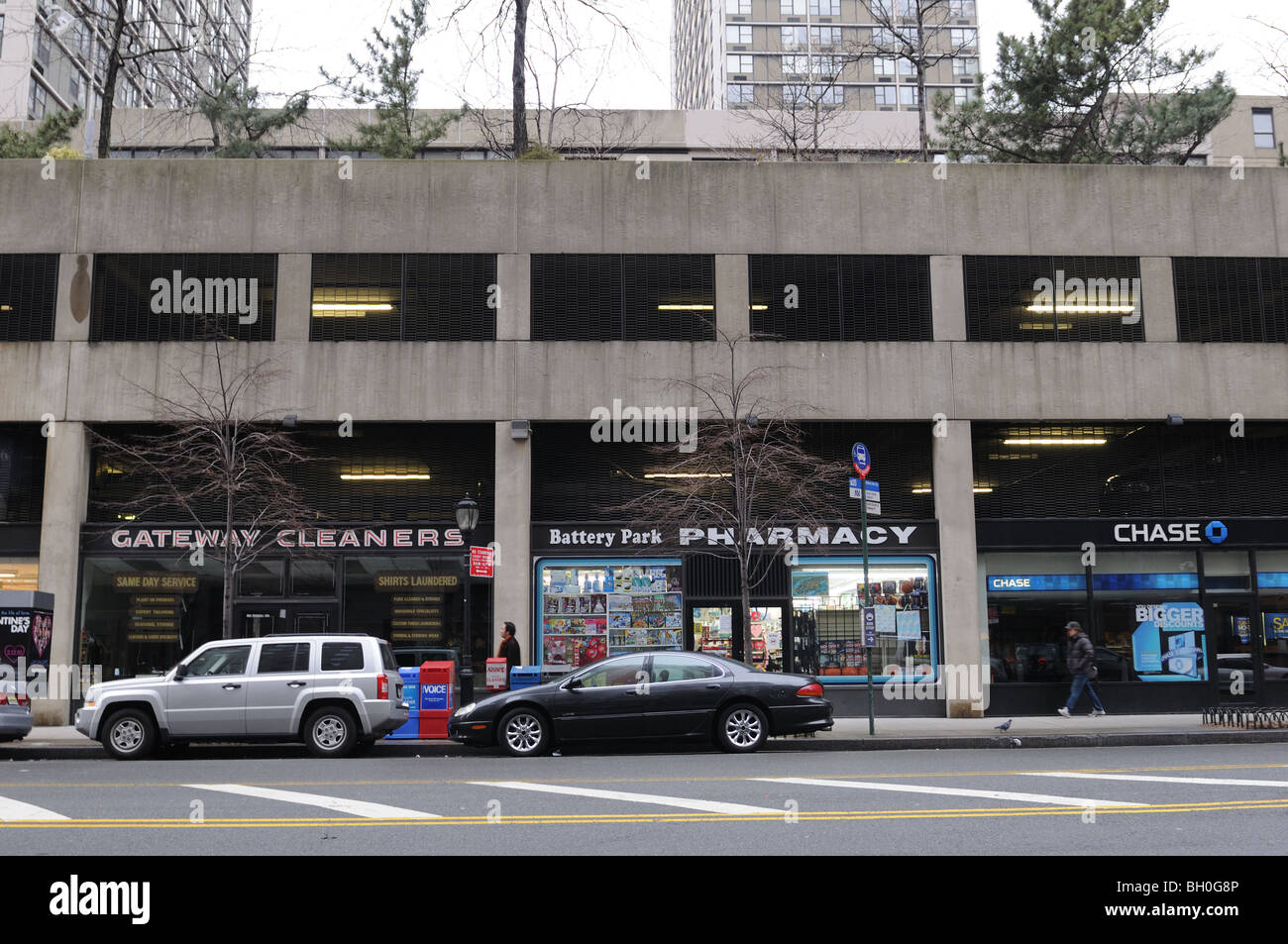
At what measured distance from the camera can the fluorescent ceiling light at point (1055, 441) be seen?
2227 centimetres

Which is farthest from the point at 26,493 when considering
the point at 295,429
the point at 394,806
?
the point at 394,806

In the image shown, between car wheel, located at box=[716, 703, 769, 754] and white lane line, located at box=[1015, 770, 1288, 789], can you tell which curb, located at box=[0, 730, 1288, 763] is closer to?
car wheel, located at box=[716, 703, 769, 754]

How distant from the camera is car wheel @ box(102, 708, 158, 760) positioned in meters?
15.4

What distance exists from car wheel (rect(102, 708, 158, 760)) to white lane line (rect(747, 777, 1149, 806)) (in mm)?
8753

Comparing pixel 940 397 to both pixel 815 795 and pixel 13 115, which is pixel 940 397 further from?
pixel 13 115

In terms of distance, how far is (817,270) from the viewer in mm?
22250

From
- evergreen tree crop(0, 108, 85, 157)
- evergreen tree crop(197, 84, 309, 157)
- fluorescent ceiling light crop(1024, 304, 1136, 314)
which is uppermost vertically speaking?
evergreen tree crop(197, 84, 309, 157)

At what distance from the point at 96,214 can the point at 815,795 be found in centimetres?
1887

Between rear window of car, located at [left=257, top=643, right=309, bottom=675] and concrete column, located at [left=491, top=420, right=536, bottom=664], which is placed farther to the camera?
concrete column, located at [left=491, top=420, right=536, bottom=664]

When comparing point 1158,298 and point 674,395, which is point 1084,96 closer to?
point 1158,298

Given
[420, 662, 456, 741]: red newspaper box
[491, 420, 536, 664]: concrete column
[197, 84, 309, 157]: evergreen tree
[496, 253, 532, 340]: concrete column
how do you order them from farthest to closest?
[197, 84, 309, 157]: evergreen tree, [496, 253, 532, 340]: concrete column, [491, 420, 536, 664]: concrete column, [420, 662, 456, 741]: red newspaper box

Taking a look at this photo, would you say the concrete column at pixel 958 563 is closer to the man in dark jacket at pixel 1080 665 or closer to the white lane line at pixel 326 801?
the man in dark jacket at pixel 1080 665

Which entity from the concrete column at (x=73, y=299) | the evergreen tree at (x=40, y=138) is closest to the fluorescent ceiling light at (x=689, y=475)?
the concrete column at (x=73, y=299)

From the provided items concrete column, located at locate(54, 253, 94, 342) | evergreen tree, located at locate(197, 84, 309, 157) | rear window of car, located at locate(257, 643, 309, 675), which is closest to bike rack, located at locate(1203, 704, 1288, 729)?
rear window of car, located at locate(257, 643, 309, 675)
